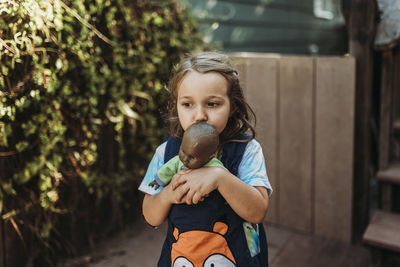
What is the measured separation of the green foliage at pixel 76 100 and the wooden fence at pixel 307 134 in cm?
76

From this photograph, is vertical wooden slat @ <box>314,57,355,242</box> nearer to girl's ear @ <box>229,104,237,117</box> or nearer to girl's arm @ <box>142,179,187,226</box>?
girl's ear @ <box>229,104,237,117</box>

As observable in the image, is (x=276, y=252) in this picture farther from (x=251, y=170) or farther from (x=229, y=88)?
(x=229, y=88)

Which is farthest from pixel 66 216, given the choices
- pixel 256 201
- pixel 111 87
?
pixel 256 201

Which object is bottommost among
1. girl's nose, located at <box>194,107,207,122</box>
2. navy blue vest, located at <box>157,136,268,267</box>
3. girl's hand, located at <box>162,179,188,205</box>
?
navy blue vest, located at <box>157,136,268,267</box>

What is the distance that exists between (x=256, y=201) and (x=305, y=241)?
5.92ft

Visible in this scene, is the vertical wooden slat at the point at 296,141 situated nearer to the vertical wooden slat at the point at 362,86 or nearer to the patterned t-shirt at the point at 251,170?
the vertical wooden slat at the point at 362,86

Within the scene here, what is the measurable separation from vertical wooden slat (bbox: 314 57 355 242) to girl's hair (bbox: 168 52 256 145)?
141 cm

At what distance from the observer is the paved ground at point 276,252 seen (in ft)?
8.80

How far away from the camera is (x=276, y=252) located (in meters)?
2.82

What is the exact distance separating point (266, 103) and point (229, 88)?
1733 mm

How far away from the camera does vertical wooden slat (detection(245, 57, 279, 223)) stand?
3090 millimetres

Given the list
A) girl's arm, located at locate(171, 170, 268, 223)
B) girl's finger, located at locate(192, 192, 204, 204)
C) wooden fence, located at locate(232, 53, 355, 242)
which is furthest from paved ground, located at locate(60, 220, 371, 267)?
girl's finger, located at locate(192, 192, 204, 204)

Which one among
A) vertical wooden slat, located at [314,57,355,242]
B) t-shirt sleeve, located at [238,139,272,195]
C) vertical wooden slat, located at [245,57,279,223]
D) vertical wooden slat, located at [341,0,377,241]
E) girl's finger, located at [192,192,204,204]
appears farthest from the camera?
vertical wooden slat, located at [245,57,279,223]

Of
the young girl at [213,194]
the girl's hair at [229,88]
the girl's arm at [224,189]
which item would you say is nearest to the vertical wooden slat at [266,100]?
the girl's hair at [229,88]
